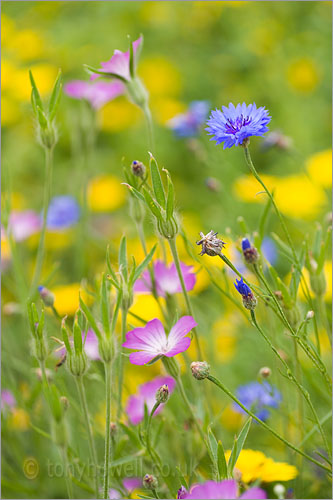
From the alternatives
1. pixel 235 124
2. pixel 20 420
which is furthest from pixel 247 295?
pixel 20 420

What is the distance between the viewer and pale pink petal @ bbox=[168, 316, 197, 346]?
0.49 m

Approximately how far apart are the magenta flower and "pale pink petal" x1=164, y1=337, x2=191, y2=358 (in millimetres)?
122

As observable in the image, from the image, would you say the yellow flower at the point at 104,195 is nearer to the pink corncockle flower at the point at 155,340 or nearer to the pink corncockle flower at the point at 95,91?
the pink corncockle flower at the point at 95,91

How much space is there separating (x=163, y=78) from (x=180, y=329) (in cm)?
168

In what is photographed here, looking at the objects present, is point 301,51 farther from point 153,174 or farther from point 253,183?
point 153,174

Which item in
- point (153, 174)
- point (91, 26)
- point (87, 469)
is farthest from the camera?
point (91, 26)

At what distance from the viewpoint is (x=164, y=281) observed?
2.01 feet

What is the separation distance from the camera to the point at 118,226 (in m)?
1.58

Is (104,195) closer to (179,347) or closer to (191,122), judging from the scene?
(191,122)

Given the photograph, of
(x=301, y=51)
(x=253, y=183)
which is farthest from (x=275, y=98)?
(x=253, y=183)

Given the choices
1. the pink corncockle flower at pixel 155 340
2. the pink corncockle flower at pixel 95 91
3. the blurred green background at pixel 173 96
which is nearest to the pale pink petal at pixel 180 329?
the pink corncockle flower at pixel 155 340

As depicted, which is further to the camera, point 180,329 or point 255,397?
point 255,397

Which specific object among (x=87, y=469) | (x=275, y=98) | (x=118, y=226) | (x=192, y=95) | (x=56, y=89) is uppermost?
(x=192, y=95)

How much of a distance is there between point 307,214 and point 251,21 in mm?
968
